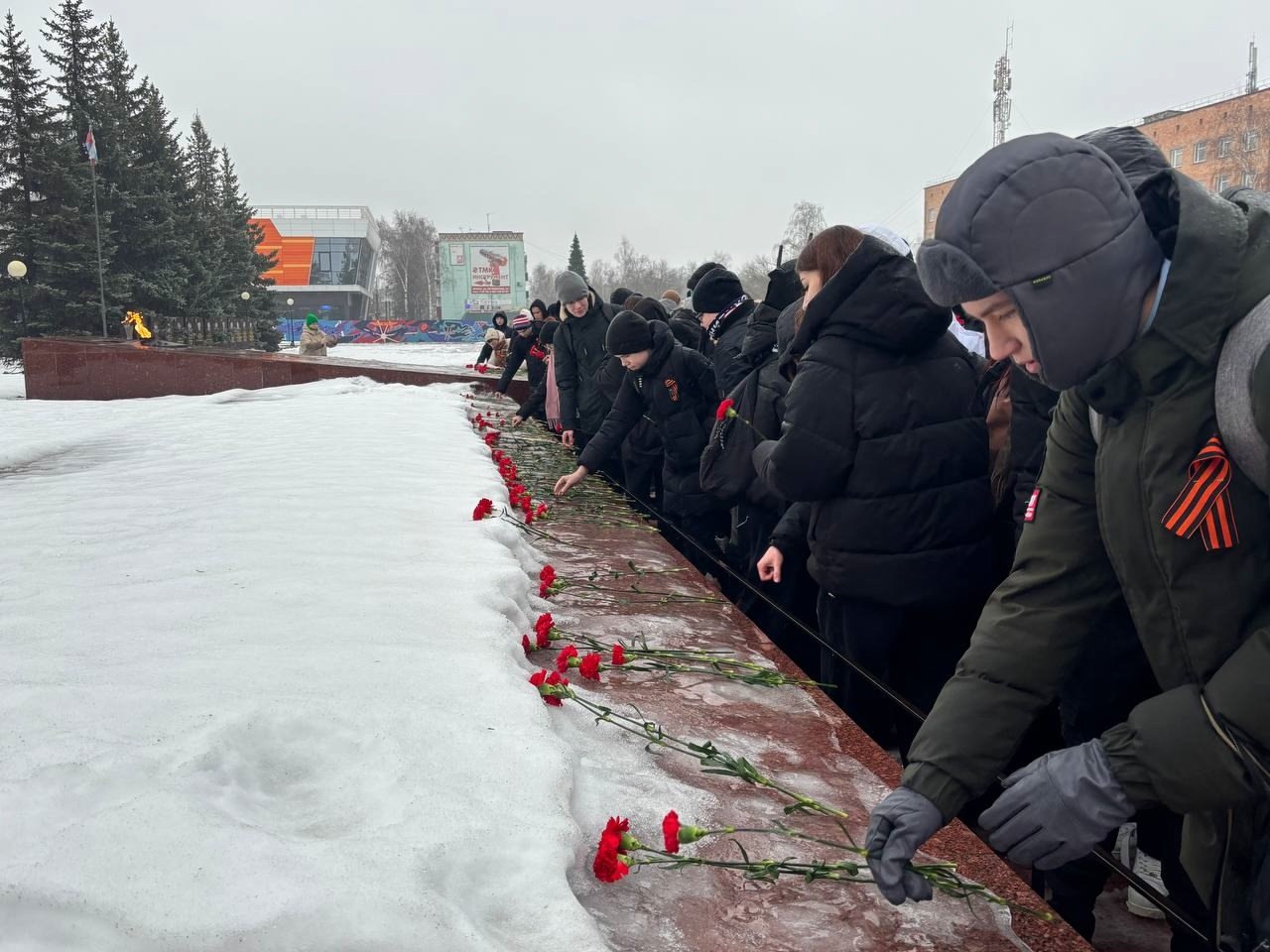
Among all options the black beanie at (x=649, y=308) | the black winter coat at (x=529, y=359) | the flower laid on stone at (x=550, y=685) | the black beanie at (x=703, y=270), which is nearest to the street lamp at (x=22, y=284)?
the black winter coat at (x=529, y=359)

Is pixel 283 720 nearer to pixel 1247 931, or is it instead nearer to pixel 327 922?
pixel 327 922

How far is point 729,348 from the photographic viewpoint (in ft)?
15.6

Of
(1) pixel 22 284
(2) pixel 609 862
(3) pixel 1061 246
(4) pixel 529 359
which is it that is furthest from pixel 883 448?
(1) pixel 22 284

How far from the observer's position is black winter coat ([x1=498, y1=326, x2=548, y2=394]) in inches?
365

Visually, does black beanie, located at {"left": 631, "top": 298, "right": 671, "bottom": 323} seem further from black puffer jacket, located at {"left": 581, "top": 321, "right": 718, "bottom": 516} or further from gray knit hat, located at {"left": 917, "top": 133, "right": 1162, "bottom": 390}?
gray knit hat, located at {"left": 917, "top": 133, "right": 1162, "bottom": 390}

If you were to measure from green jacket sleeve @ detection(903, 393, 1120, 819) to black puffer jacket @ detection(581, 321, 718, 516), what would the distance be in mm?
3298

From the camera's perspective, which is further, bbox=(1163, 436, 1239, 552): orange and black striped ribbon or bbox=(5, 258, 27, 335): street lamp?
bbox=(5, 258, 27, 335): street lamp

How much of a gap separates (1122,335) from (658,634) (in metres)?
1.72

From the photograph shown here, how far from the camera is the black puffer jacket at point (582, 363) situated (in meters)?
6.79

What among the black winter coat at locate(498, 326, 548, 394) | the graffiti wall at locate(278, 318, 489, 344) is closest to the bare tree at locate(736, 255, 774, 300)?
the graffiti wall at locate(278, 318, 489, 344)

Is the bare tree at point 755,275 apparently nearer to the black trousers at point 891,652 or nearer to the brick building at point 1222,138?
the brick building at point 1222,138

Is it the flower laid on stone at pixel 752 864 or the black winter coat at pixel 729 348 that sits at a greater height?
the black winter coat at pixel 729 348

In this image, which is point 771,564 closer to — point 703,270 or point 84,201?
point 703,270

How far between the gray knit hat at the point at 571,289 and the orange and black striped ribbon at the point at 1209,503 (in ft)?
19.0
